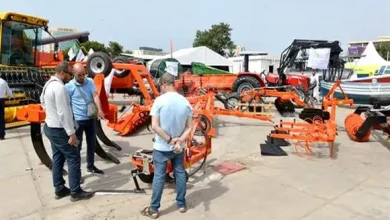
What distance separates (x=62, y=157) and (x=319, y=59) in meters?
12.2

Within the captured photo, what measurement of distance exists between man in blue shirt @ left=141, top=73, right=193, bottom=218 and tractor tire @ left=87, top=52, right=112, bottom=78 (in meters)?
5.21

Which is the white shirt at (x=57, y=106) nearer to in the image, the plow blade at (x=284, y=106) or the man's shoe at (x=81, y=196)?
the man's shoe at (x=81, y=196)

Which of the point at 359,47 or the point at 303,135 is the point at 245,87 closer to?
the point at 303,135

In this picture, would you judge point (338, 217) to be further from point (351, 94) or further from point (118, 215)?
point (351, 94)

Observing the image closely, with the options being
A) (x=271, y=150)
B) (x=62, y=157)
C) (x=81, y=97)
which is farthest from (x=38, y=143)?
(x=271, y=150)

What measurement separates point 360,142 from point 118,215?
19.3 feet

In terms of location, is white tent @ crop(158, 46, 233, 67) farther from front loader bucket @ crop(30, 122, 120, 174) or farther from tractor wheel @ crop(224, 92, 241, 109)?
front loader bucket @ crop(30, 122, 120, 174)

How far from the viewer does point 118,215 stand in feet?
12.7

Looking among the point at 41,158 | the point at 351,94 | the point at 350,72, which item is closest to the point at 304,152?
the point at 41,158

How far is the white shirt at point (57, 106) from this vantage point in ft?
12.9

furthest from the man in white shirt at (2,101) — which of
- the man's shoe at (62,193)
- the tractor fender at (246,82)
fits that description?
the tractor fender at (246,82)

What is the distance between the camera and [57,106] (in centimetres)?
395

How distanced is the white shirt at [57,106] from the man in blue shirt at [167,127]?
1.03 meters

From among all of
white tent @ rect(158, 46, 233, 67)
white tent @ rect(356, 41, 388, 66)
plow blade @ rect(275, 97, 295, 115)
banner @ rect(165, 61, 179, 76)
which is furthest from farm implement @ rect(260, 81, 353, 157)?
white tent @ rect(158, 46, 233, 67)
